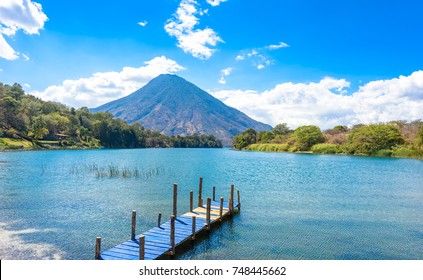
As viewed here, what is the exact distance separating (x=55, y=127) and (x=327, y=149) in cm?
8804

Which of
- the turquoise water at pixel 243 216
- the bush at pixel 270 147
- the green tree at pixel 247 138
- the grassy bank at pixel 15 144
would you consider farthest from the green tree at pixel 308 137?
the grassy bank at pixel 15 144

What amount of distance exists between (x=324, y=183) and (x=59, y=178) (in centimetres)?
2760

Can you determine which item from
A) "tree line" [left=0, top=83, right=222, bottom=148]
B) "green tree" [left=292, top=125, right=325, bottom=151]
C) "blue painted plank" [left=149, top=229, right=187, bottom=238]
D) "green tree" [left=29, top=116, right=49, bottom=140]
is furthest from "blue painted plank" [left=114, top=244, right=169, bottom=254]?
"green tree" [left=29, top=116, right=49, bottom=140]

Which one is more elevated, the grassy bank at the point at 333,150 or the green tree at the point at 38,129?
the green tree at the point at 38,129

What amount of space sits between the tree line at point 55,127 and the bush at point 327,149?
76906mm

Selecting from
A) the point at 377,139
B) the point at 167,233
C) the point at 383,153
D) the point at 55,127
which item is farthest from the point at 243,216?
the point at 55,127

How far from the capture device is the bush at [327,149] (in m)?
94.7

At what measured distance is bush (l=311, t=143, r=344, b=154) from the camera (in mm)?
94688

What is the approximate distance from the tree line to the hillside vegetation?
5772cm

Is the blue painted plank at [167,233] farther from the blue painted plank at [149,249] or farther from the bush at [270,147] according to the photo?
the bush at [270,147]

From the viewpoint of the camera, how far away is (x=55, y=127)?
11256 cm

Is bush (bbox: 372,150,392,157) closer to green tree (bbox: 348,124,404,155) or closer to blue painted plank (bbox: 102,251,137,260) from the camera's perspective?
green tree (bbox: 348,124,404,155)
